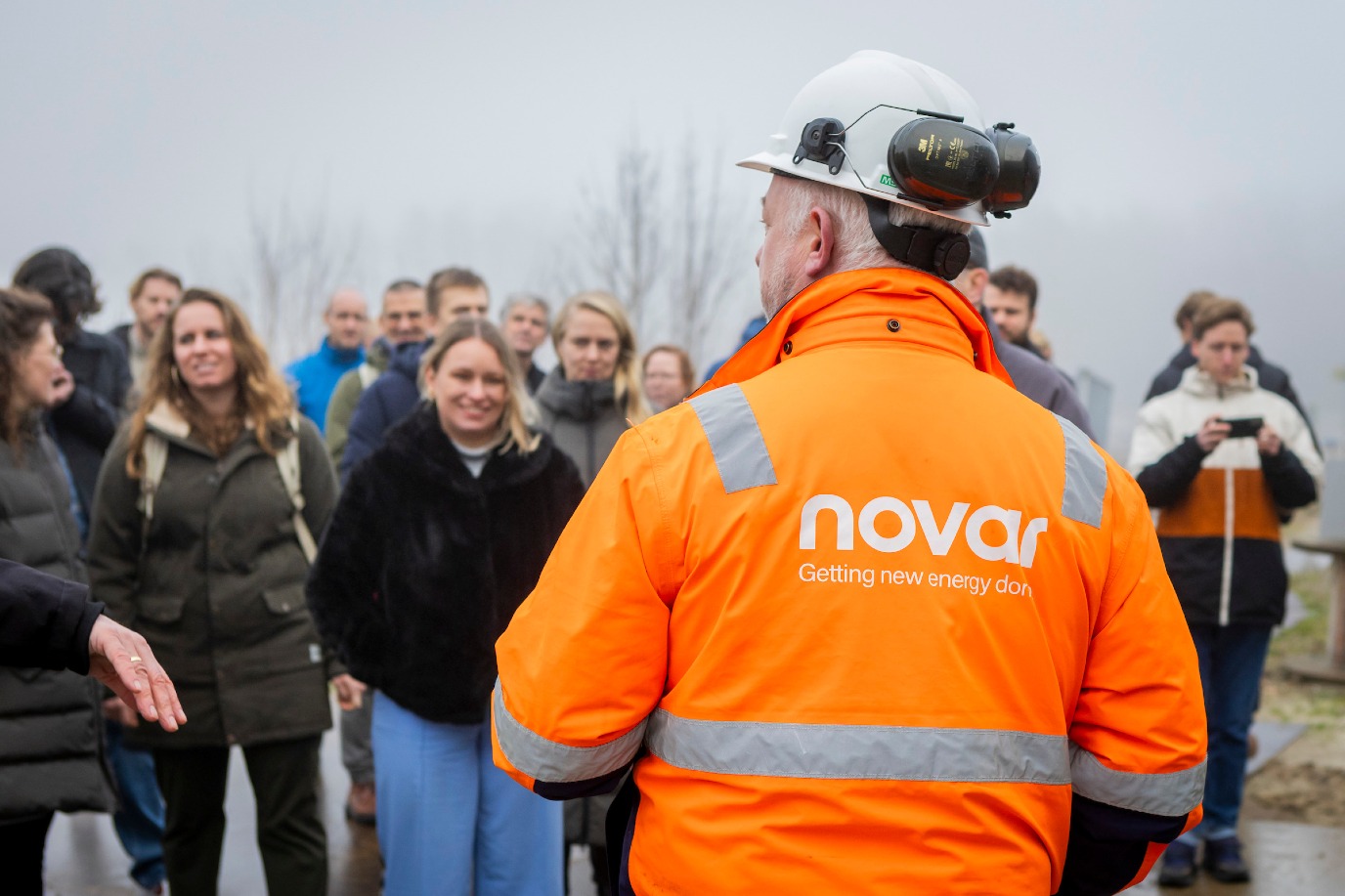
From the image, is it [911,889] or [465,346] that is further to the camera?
[465,346]

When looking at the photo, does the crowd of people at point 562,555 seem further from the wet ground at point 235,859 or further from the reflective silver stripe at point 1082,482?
the wet ground at point 235,859

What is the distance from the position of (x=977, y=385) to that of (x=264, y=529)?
302cm

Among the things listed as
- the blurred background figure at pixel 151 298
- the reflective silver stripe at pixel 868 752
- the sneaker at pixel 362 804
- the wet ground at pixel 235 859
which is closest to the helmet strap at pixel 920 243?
the reflective silver stripe at pixel 868 752

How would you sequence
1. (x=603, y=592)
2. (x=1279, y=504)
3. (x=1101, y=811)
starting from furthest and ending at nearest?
(x=1279, y=504) → (x=1101, y=811) → (x=603, y=592)

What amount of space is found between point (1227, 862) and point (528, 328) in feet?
14.6

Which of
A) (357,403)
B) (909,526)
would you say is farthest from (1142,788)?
(357,403)

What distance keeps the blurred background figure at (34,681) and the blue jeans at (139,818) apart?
1392 mm

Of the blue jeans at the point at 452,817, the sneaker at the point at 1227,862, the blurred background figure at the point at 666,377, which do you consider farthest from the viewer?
the blurred background figure at the point at 666,377

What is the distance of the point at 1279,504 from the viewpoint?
561 centimetres

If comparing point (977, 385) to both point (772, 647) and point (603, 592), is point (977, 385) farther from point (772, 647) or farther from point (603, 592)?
point (603, 592)

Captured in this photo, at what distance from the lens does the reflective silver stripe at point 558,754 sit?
6.42ft

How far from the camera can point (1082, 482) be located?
6.52 ft

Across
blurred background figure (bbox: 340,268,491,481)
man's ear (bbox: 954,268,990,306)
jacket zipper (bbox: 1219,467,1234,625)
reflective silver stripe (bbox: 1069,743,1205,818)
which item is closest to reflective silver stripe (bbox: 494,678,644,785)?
reflective silver stripe (bbox: 1069,743,1205,818)

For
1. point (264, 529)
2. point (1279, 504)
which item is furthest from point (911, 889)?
point (1279, 504)
